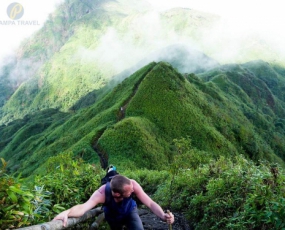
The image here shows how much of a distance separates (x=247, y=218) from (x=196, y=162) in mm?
10718

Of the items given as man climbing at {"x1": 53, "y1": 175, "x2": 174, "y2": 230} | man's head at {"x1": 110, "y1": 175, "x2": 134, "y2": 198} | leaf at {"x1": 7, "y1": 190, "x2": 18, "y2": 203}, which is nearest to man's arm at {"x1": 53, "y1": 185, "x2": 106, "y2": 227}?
man climbing at {"x1": 53, "y1": 175, "x2": 174, "y2": 230}

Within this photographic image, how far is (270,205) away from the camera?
6.43m

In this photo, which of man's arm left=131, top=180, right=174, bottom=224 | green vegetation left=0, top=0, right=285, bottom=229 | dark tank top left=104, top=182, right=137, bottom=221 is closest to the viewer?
man's arm left=131, top=180, right=174, bottom=224

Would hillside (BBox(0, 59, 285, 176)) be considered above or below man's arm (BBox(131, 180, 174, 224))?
below

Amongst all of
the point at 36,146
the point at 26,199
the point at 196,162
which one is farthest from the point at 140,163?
the point at 36,146

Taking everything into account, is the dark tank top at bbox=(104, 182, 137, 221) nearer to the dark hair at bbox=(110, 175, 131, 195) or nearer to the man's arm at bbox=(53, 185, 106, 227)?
the man's arm at bbox=(53, 185, 106, 227)

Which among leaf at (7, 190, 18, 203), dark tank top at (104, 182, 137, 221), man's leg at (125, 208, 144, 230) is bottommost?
man's leg at (125, 208, 144, 230)

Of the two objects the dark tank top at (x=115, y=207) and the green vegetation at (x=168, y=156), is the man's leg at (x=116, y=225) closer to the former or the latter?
the dark tank top at (x=115, y=207)

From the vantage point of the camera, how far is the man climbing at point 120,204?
5.32 m

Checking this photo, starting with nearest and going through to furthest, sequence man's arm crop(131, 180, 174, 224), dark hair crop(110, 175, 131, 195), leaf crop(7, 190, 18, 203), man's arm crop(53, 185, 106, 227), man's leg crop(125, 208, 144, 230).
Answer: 1. leaf crop(7, 190, 18, 203)
2. man's arm crop(53, 185, 106, 227)
3. dark hair crop(110, 175, 131, 195)
4. man's arm crop(131, 180, 174, 224)
5. man's leg crop(125, 208, 144, 230)

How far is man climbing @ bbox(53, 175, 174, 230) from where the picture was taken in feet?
17.4

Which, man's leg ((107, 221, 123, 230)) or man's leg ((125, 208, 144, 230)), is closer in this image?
man's leg ((125, 208, 144, 230))

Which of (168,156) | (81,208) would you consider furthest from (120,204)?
(168,156)

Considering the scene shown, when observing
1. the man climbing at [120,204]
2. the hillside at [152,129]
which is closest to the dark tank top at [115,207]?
the man climbing at [120,204]
